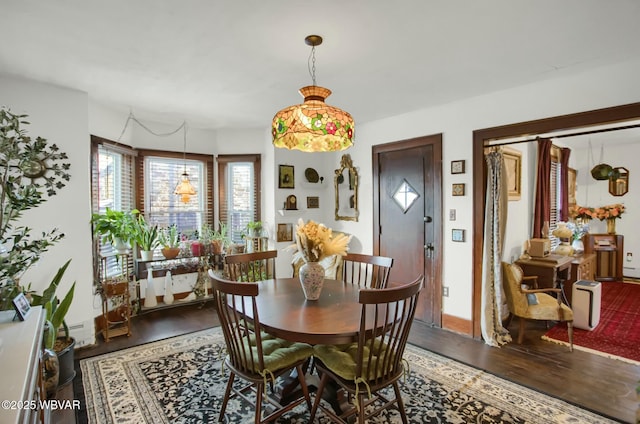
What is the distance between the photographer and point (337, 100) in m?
3.58

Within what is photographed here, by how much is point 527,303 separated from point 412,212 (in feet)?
4.92

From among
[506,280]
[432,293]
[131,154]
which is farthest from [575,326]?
[131,154]

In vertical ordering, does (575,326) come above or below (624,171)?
below

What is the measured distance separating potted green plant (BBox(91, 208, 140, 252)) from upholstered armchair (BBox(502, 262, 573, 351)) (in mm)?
4075

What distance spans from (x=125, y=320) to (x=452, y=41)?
410 cm

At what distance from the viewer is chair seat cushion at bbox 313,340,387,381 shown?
1863 mm

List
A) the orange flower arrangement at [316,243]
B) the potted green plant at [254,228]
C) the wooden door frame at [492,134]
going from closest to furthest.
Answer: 1. the orange flower arrangement at [316,243]
2. the wooden door frame at [492,134]
3. the potted green plant at [254,228]

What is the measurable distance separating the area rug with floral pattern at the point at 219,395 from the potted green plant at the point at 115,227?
1195 mm

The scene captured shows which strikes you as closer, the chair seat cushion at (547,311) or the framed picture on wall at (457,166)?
the chair seat cushion at (547,311)

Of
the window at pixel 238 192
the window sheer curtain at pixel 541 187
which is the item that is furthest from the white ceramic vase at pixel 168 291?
the window sheer curtain at pixel 541 187

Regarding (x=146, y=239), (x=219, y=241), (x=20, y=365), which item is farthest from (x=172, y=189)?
(x=20, y=365)

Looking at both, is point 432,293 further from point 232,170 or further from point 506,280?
point 232,170

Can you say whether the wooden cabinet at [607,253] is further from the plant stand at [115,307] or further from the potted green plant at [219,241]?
the plant stand at [115,307]

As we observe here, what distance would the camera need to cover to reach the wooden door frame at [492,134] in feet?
8.72
